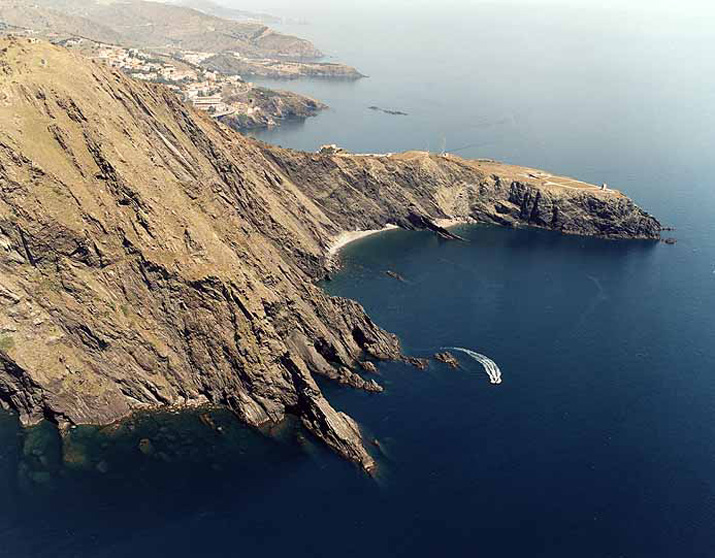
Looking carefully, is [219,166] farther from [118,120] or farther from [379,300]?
[379,300]

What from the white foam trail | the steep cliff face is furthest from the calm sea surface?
the steep cliff face

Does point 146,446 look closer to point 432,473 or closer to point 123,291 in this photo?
point 123,291

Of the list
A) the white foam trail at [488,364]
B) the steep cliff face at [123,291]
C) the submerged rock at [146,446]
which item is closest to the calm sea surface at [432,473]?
the submerged rock at [146,446]

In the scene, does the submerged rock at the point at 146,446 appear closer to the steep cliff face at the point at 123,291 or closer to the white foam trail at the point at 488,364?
the steep cliff face at the point at 123,291

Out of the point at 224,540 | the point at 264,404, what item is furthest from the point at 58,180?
the point at 224,540

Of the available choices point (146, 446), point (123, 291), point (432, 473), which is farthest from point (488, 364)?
point (123, 291)

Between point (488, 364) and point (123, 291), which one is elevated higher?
point (123, 291)

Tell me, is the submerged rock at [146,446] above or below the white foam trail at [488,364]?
below

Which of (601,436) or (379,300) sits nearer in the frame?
(601,436)
